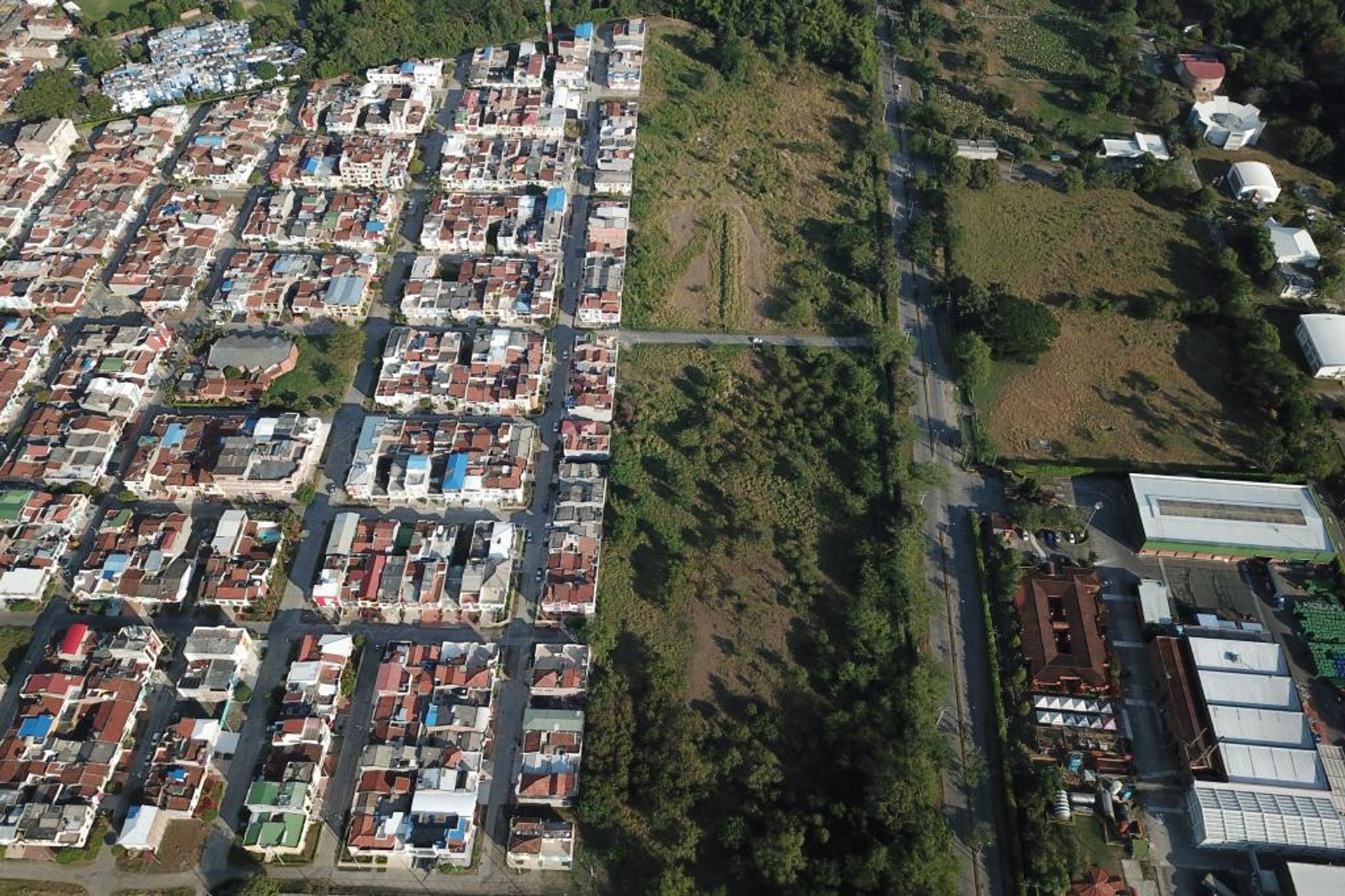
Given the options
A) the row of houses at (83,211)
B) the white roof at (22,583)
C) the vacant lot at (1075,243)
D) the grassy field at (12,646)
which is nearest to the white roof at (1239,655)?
the vacant lot at (1075,243)

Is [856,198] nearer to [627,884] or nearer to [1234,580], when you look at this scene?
[1234,580]

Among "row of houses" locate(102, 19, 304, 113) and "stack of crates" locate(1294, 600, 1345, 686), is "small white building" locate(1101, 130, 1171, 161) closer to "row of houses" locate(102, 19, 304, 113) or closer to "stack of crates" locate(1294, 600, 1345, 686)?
"stack of crates" locate(1294, 600, 1345, 686)

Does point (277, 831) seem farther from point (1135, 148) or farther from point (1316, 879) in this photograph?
point (1135, 148)

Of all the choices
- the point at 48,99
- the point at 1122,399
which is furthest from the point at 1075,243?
the point at 48,99

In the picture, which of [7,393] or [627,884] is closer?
[627,884]

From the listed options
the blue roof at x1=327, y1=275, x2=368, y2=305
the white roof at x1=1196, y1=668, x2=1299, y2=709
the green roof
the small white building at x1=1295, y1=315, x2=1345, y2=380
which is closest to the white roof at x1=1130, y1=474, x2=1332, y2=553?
the white roof at x1=1196, y1=668, x2=1299, y2=709

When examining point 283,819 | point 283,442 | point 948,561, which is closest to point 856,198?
point 948,561

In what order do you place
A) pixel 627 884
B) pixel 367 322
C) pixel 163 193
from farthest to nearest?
pixel 163 193 → pixel 367 322 → pixel 627 884
